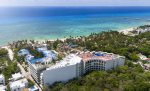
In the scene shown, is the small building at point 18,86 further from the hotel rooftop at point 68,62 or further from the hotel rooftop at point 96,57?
the hotel rooftop at point 96,57

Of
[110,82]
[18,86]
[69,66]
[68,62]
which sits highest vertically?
[68,62]

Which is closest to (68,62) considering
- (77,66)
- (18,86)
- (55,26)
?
(77,66)

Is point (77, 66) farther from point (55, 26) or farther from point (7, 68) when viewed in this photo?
point (55, 26)

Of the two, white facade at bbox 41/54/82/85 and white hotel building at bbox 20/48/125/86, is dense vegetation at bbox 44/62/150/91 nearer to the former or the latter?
white facade at bbox 41/54/82/85

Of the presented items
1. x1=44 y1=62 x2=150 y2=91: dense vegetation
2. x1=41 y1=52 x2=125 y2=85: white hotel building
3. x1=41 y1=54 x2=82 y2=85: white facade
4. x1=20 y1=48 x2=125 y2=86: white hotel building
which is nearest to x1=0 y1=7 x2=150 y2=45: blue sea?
x1=20 y1=48 x2=125 y2=86: white hotel building

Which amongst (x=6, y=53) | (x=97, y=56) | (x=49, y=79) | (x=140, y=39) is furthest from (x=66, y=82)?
(x=140, y=39)

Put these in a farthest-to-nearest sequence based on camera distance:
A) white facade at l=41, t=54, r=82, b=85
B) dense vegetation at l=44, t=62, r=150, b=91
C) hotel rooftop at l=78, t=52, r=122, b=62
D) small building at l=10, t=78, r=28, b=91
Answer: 1. hotel rooftop at l=78, t=52, r=122, b=62
2. white facade at l=41, t=54, r=82, b=85
3. small building at l=10, t=78, r=28, b=91
4. dense vegetation at l=44, t=62, r=150, b=91

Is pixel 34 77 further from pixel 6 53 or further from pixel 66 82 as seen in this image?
pixel 6 53

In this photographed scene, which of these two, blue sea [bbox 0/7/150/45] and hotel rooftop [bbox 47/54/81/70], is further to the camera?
blue sea [bbox 0/7/150/45]
